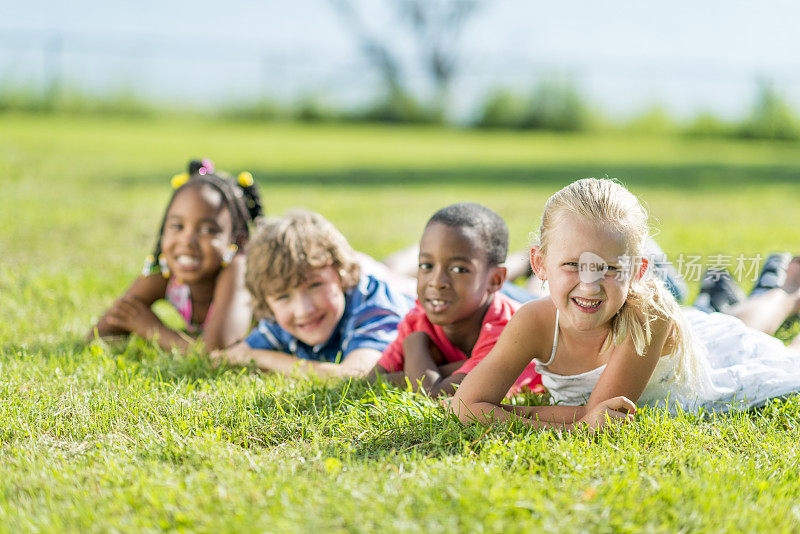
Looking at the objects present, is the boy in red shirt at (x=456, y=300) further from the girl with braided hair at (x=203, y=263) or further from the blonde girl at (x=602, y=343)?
the girl with braided hair at (x=203, y=263)

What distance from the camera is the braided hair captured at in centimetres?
503

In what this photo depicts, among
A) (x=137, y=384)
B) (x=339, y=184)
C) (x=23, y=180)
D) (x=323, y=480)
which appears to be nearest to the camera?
(x=323, y=480)

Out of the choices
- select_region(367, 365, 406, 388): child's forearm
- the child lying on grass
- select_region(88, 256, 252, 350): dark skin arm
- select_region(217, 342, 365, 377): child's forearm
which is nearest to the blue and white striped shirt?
the child lying on grass

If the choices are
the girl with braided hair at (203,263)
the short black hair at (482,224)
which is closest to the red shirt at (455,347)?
the short black hair at (482,224)

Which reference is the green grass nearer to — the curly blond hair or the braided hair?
the curly blond hair

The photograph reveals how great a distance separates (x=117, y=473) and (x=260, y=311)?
1.85 metres

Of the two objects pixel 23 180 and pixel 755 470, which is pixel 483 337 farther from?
pixel 23 180

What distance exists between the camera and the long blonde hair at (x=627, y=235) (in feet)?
9.68

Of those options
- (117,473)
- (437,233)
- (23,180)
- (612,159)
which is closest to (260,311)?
(437,233)

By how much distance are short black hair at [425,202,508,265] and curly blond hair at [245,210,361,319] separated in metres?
→ 0.75

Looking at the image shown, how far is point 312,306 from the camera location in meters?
4.36

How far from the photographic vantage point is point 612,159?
19.2m

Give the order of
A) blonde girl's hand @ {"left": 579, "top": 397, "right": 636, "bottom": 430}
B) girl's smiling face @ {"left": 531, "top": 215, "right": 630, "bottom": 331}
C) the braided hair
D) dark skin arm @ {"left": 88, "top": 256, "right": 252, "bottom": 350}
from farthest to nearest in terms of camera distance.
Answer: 1. the braided hair
2. dark skin arm @ {"left": 88, "top": 256, "right": 252, "bottom": 350}
3. blonde girl's hand @ {"left": 579, "top": 397, "right": 636, "bottom": 430}
4. girl's smiling face @ {"left": 531, "top": 215, "right": 630, "bottom": 331}

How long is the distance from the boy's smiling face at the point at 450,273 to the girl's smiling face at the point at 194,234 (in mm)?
1637
